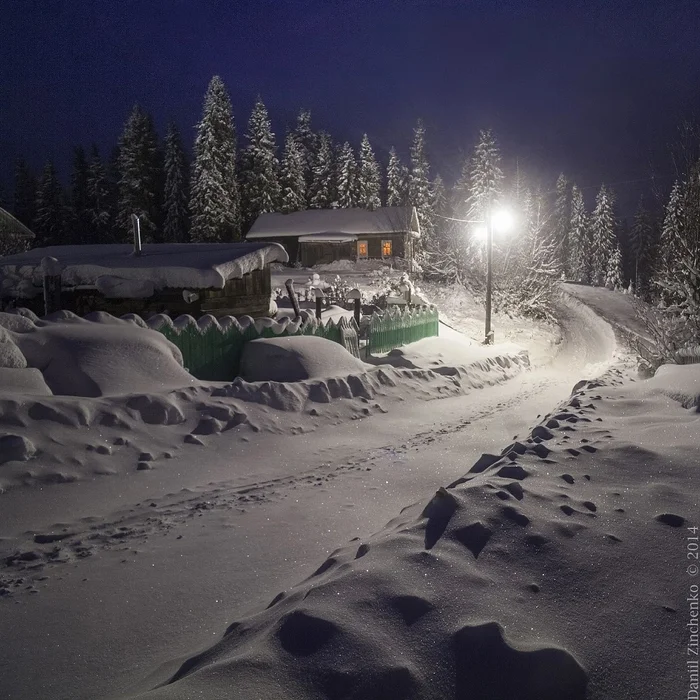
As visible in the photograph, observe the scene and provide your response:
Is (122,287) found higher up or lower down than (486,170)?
lower down

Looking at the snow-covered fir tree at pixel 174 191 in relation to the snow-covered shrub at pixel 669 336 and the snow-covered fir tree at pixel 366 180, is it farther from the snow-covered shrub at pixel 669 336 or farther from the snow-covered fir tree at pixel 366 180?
the snow-covered shrub at pixel 669 336

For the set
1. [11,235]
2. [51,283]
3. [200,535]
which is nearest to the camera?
[200,535]

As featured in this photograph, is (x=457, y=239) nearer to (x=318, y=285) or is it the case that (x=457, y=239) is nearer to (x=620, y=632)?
(x=318, y=285)

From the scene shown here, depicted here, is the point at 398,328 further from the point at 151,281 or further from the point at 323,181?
the point at 323,181

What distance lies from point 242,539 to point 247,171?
52678 millimetres

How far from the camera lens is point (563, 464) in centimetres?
497

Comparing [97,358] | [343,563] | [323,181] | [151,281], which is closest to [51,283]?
[151,281]

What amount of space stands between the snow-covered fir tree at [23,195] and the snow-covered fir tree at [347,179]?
33222 millimetres

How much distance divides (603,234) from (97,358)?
78482 mm

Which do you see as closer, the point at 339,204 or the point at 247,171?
the point at 247,171

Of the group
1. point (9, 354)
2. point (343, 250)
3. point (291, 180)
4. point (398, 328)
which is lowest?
point (398, 328)

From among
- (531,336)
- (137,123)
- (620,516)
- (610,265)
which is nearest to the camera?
(620,516)

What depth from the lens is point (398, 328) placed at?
19.0 m

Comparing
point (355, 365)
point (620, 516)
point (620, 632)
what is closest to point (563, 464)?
point (620, 516)
